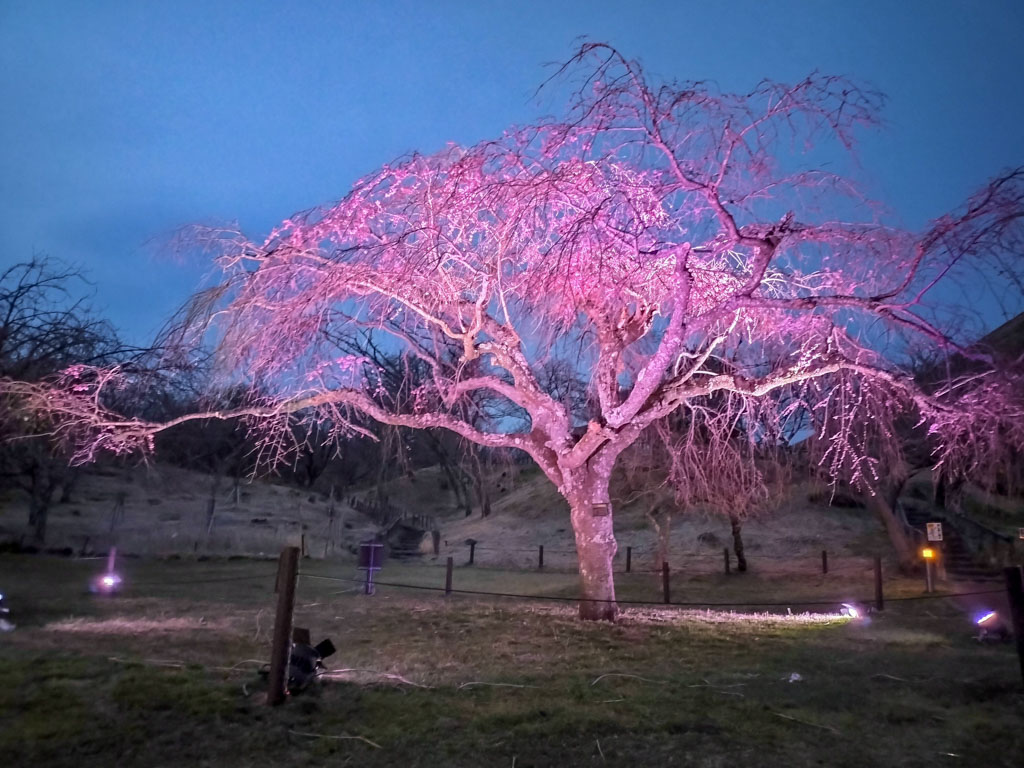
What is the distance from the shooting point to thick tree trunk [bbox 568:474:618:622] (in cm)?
1152

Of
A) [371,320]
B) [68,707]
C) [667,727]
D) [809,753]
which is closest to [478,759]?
[667,727]

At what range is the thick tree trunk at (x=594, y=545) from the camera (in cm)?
1152

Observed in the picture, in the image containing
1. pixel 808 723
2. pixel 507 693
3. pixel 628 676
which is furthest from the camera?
pixel 628 676

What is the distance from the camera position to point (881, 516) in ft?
72.6

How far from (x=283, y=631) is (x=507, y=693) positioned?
1939 millimetres

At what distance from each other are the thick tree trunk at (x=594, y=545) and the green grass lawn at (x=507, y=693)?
450 mm

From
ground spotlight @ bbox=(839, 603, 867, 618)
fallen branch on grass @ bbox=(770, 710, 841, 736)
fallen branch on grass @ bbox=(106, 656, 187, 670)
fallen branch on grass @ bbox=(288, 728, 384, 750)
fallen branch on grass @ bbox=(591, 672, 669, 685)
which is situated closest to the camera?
fallen branch on grass @ bbox=(288, 728, 384, 750)

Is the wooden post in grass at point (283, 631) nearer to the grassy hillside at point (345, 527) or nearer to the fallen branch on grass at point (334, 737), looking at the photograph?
the fallen branch on grass at point (334, 737)

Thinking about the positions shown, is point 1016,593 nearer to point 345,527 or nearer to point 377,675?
point 377,675

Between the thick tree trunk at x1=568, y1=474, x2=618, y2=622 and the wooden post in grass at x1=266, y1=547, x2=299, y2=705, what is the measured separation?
19.8 ft

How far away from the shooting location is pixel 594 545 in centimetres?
1163

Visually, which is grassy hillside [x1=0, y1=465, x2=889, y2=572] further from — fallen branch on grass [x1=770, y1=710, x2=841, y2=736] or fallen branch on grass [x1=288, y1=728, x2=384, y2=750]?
fallen branch on grass [x1=288, y1=728, x2=384, y2=750]

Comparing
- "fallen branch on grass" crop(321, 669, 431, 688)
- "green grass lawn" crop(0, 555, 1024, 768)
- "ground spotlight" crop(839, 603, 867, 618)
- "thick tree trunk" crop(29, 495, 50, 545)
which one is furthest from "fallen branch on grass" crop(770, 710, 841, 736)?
"thick tree trunk" crop(29, 495, 50, 545)

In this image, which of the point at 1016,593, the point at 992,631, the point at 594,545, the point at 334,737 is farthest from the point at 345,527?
the point at 1016,593
